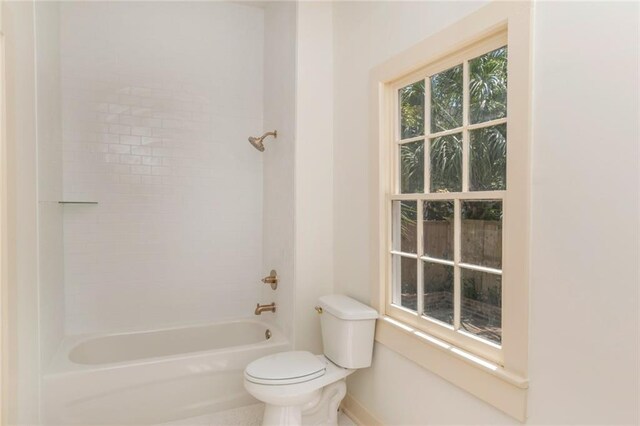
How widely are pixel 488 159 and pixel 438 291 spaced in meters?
0.63

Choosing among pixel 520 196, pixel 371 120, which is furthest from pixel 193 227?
pixel 520 196

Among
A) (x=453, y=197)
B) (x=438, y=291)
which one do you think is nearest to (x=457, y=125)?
(x=453, y=197)

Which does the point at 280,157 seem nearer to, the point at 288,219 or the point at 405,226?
the point at 288,219

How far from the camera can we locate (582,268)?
1.11 m

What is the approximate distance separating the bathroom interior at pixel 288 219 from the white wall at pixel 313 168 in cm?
1

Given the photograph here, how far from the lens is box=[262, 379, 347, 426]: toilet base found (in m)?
1.87

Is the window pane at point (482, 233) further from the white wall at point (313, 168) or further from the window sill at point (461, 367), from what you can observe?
the white wall at point (313, 168)

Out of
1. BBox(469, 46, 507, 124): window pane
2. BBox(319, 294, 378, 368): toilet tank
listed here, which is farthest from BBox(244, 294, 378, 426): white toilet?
BBox(469, 46, 507, 124): window pane

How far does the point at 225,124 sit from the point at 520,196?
2.32 meters

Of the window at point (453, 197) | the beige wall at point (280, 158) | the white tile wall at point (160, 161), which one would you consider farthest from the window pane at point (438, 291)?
the white tile wall at point (160, 161)

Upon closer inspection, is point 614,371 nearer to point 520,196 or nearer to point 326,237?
point 520,196

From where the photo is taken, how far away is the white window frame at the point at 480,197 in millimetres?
1263

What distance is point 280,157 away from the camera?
269 cm

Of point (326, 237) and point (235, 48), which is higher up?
point (235, 48)
